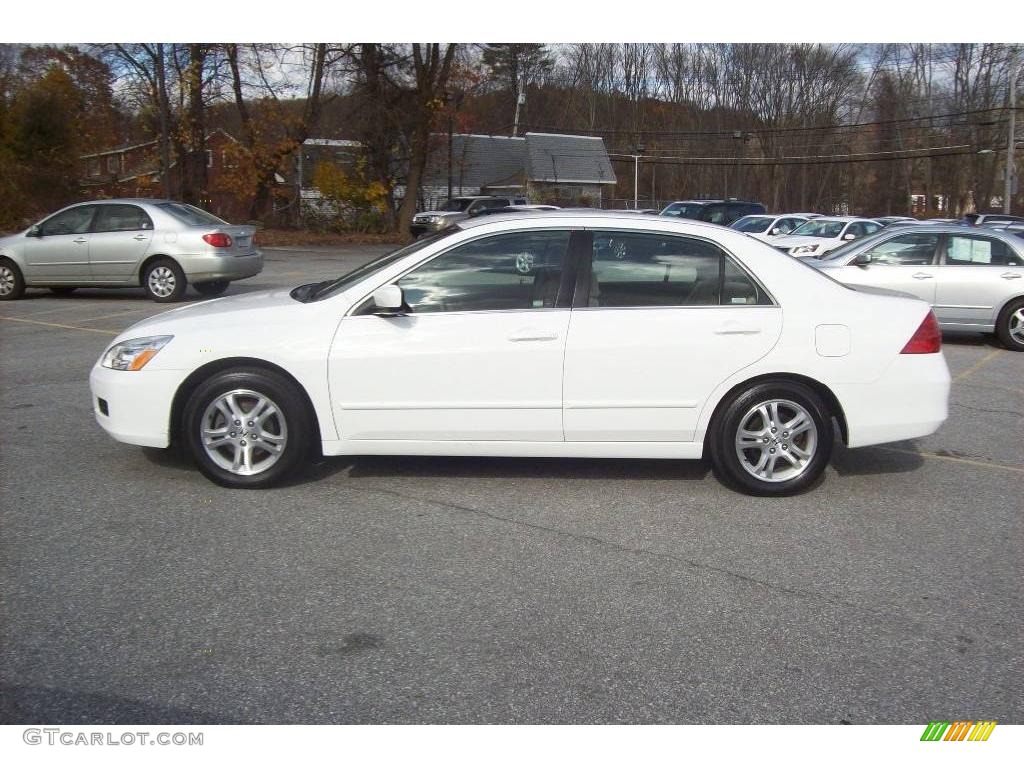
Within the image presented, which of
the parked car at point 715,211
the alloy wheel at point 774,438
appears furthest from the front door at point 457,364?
the parked car at point 715,211

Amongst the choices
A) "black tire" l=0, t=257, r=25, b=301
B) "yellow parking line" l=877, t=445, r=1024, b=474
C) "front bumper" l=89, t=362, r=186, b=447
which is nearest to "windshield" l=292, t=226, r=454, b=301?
"front bumper" l=89, t=362, r=186, b=447

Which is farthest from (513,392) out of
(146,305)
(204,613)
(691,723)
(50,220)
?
(50,220)

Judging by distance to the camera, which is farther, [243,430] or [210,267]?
[210,267]

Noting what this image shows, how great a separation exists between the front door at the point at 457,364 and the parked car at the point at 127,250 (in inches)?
408

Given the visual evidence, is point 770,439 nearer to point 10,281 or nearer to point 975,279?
point 975,279

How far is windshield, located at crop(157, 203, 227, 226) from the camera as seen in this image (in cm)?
1514

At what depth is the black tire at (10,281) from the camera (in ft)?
50.6

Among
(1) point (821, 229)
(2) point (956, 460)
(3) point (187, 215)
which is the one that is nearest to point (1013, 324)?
(2) point (956, 460)

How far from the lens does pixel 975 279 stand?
1202 cm

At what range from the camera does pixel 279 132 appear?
41000 mm

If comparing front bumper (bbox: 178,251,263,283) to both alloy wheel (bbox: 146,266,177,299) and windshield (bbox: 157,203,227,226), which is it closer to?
alloy wheel (bbox: 146,266,177,299)

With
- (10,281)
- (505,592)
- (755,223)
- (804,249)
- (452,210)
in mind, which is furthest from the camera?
(452,210)

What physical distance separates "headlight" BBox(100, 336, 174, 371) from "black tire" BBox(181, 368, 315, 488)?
0.35 m

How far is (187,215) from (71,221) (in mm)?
1794
